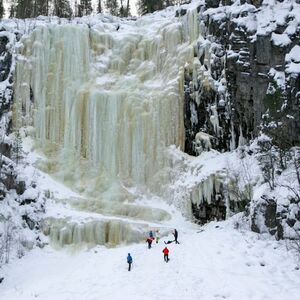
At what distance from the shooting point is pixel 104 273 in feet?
57.5

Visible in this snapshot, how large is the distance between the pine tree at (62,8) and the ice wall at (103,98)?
17.6 meters

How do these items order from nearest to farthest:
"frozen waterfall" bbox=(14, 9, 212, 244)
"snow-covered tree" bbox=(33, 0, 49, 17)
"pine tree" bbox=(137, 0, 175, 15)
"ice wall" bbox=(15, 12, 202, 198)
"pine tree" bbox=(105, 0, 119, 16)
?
"frozen waterfall" bbox=(14, 9, 212, 244)
"ice wall" bbox=(15, 12, 202, 198)
"pine tree" bbox=(137, 0, 175, 15)
"snow-covered tree" bbox=(33, 0, 49, 17)
"pine tree" bbox=(105, 0, 119, 16)

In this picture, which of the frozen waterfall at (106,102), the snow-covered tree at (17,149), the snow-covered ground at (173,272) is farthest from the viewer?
the frozen waterfall at (106,102)

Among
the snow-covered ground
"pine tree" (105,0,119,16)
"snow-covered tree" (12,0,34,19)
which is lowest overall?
the snow-covered ground

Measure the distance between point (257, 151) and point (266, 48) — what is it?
5.82m

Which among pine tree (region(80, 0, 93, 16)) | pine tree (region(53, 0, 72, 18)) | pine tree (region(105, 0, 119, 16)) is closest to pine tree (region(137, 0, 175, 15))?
pine tree (region(105, 0, 119, 16))

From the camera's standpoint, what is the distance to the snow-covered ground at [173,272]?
1356 cm

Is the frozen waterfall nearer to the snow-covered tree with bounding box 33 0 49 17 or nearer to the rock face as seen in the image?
the rock face

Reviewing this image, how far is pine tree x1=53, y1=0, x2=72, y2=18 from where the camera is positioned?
1897 inches

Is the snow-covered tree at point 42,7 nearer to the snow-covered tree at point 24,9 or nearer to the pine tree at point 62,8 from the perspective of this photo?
the snow-covered tree at point 24,9

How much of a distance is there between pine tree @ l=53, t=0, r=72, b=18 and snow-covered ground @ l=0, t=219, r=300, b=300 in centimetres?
3162

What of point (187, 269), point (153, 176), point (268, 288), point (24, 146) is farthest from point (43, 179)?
point (268, 288)

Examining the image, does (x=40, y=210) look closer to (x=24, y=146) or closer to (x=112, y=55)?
(x=24, y=146)

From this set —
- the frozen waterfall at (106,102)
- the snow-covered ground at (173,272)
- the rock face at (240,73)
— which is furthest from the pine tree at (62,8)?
the snow-covered ground at (173,272)
